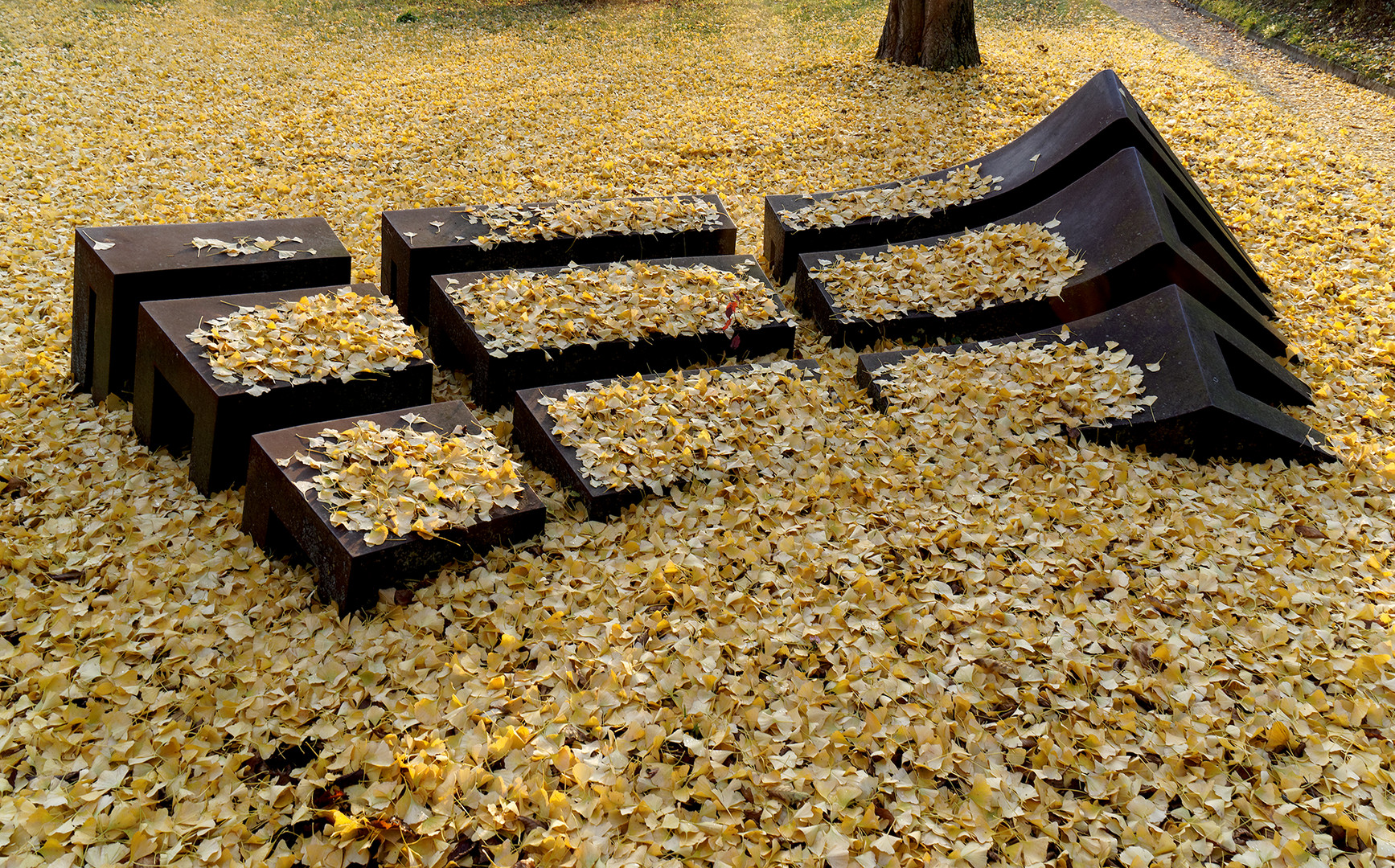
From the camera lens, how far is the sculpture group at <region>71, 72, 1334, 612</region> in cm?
369

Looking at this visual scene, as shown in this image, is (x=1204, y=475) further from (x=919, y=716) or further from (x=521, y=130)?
(x=521, y=130)

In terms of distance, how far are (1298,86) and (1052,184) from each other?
27.9ft

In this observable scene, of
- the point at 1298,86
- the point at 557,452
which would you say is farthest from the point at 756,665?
the point at 1298,86

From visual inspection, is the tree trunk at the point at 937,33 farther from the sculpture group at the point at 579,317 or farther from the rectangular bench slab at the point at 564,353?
the rectangular bench slab at the point at 564,353

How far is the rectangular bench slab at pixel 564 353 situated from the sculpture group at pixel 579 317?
1cm

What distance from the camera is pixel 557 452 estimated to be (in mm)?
4098

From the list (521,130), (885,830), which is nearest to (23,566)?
(885,830)

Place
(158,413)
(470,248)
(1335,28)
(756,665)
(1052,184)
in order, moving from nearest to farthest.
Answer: (756,665) → (158,413) → (470,248) → (1052,184) → (1335,28)

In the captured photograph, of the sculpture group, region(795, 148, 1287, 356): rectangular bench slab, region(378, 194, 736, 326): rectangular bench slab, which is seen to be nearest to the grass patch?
the sculpture group

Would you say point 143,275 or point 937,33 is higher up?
point 937,33

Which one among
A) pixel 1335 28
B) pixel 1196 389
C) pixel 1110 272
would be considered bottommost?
pixel 1196 389

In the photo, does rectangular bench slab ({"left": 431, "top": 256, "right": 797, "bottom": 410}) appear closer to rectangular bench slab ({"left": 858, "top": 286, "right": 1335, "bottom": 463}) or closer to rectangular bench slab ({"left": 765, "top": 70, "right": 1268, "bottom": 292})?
rectangular bench slab ({"left": 858, "top": 286, "right": 1335, "bottom": 463})

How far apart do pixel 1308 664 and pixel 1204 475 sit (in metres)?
1.21

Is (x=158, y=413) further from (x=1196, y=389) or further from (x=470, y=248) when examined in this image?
(x=1196, y=389)
